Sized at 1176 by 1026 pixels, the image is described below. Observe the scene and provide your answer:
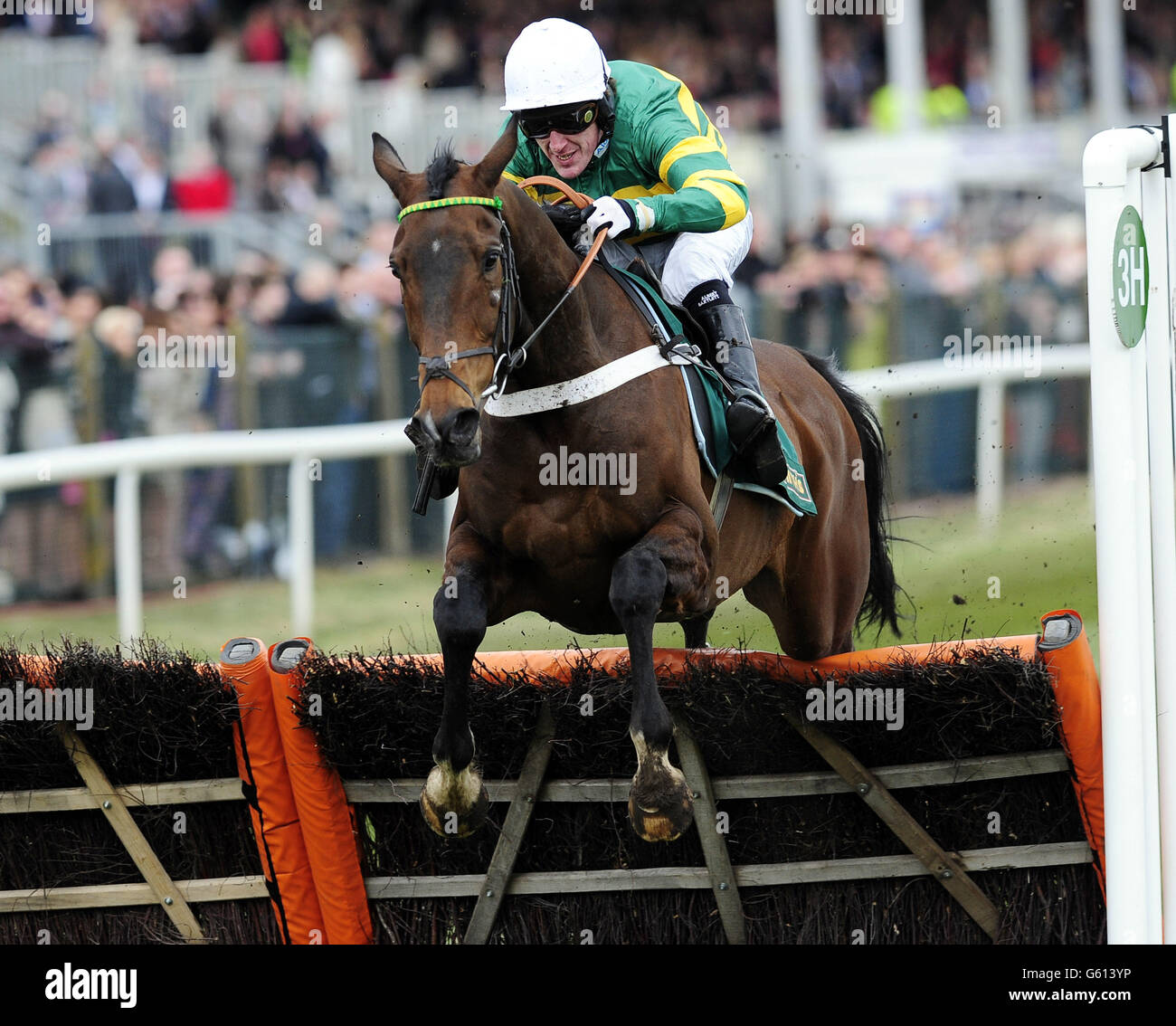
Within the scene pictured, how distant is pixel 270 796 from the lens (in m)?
4.06

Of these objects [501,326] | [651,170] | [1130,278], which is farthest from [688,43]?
[501,326]

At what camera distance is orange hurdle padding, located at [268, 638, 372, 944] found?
4.01 m

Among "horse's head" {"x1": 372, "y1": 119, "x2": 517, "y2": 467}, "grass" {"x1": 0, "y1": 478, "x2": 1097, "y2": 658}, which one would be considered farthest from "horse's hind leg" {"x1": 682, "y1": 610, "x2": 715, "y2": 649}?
"grass" {"x1": 0, "y1": 478, "x2": 1097, "y2": 658}

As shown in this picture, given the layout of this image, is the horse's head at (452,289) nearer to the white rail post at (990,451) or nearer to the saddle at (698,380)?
the saddle at (698,380)

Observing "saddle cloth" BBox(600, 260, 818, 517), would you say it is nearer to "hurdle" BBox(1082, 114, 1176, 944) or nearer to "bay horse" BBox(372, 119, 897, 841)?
"bay horse" BBox(372, 119, 897, 841)

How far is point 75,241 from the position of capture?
1038 cm

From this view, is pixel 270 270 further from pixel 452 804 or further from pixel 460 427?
pixel 460 427

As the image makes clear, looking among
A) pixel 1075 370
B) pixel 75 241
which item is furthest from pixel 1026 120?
pixel 75 241

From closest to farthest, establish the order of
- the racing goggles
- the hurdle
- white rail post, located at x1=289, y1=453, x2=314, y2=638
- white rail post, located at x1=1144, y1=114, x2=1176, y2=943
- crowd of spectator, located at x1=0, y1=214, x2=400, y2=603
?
the hurdle < white rail post, located at x1=1144, y1=114, x2=1176, y2=943 < the racing goggles < white rail post, located at x1=289, y1=453, x2=314, y2=638 < crowd of spectator, located at x1=0, y1=214, x2=400, y2=603

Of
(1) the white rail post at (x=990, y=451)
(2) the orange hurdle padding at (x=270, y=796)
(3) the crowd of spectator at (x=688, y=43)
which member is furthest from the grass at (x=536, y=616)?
(3) the crowd of spectator at (x=688, y=43)

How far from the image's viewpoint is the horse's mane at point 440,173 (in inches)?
138

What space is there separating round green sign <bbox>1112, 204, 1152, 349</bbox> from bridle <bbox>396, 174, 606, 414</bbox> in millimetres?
1221
